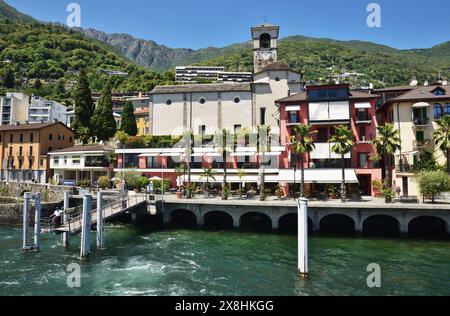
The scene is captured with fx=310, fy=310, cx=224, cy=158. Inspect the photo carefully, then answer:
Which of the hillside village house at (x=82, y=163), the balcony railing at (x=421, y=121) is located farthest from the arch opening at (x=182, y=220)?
the balcony railing at (x=421, y=121)

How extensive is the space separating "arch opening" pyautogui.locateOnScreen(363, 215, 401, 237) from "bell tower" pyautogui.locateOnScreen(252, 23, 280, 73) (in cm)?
4329

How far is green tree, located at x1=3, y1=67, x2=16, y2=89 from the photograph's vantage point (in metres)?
144

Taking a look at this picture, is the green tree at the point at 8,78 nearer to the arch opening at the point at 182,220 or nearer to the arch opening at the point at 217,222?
the arch opening at the point at 182,220

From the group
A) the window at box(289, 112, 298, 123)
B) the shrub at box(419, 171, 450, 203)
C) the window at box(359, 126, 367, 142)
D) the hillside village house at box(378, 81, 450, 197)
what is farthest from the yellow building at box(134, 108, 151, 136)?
the shrub at box(419, 171, 450, 203)

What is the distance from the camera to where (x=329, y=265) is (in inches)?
937

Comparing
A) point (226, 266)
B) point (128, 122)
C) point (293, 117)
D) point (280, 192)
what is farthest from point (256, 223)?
point (128, 122)

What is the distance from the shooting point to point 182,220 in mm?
41531

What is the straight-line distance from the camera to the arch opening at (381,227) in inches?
1316

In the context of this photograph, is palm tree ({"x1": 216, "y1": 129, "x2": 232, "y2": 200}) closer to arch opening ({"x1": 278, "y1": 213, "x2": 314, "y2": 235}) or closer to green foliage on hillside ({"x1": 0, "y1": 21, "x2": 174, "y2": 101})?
arch opening ({"x1": 278, "y1": 213, "x2": 314, "y2": 235})

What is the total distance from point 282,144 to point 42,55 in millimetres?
178642

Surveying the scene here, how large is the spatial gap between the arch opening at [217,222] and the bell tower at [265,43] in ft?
130

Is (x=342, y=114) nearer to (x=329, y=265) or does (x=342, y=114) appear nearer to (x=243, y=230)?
(x=243, y=230)

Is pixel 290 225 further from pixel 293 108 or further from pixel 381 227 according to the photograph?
pixel 293 108
